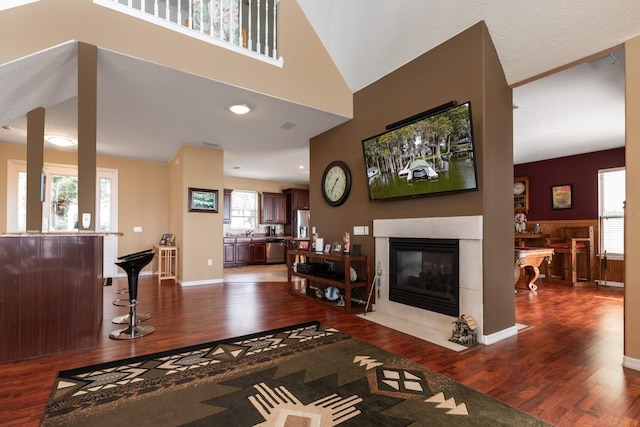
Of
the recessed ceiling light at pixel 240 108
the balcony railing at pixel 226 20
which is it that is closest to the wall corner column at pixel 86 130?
the balcony railing at pixel 226 20

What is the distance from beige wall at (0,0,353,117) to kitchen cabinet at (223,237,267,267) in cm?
581

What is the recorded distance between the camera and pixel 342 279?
4.32 m

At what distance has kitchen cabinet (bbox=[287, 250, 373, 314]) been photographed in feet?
13.4

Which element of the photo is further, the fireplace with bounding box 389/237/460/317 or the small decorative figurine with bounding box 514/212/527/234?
the small decorative figurine with bounding box 514/212/527/234

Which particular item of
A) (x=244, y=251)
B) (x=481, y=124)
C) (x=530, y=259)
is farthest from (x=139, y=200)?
(x=530, y=259)

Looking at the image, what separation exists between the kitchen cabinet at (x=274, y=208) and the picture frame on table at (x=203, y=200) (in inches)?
152

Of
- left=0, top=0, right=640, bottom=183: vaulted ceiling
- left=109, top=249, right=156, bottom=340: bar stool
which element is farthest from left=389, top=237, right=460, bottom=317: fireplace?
left=109, top=249, right=156, bottom=340: bar stool

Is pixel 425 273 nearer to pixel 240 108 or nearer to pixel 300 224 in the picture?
pixel 240 108

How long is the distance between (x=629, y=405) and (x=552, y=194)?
21.3 feet

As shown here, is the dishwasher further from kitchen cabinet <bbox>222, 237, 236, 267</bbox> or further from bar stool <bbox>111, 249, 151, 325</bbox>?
bar stool <bbox>111, 249, 151, 325</bbox>

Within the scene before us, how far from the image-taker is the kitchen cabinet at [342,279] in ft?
13.4

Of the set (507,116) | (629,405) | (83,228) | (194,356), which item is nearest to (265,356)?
(194,356)

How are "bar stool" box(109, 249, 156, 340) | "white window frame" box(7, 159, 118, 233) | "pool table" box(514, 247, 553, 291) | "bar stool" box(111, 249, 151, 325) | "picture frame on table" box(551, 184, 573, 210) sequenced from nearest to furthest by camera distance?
"bar stool" box(109, 249, 156, 340)
"bar stool" box(111, 249, 151, 325)
"pool table" box(514, 247, 553, 291)
"white window frame" box(7, 159, 118, 233)
"picture frame on table" box(551, 184, 573, 210)

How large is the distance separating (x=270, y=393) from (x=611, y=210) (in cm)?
761
